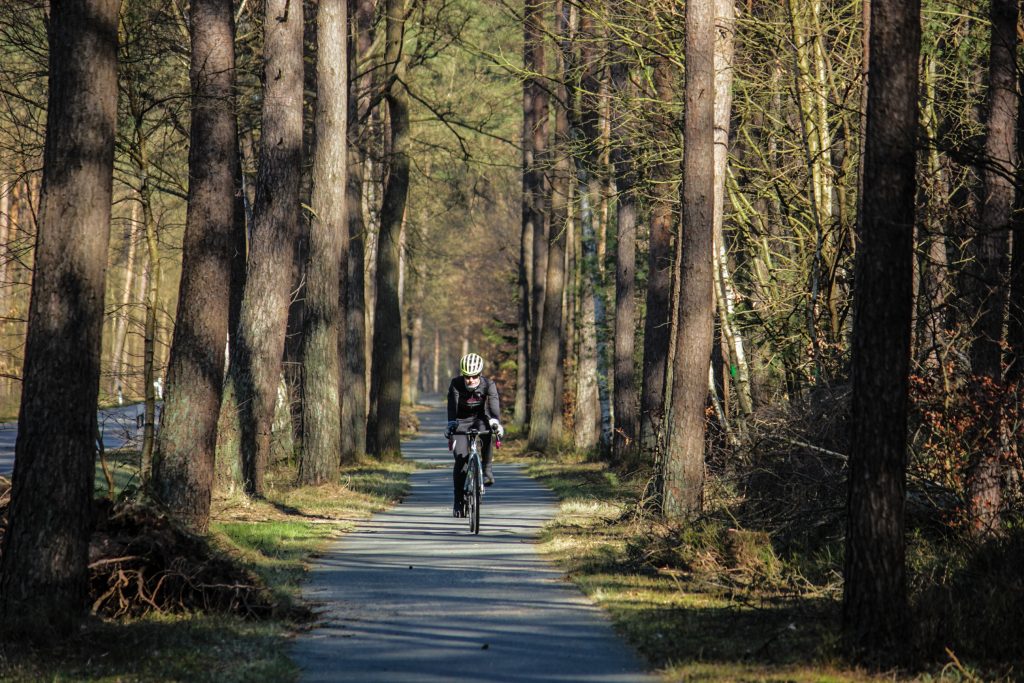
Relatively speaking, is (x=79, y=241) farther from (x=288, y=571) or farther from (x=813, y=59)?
(x=813, y=59)

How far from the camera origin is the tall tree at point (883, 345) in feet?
26.3

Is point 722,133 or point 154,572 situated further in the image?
point 722,133

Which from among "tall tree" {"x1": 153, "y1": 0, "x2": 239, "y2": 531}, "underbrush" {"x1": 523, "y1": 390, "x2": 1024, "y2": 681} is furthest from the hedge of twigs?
"tall tree" {"x1": 153, "y1": 0, "x2": 239, "y2": 531}

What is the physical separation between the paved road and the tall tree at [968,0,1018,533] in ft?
12.8

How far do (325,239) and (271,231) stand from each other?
4.10m

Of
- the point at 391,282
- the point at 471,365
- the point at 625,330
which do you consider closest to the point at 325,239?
the point at 471,365

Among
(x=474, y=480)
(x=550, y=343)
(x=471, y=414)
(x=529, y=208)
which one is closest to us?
(x=474, y=480)

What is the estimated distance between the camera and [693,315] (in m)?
14.7

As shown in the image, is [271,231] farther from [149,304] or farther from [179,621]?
[179,621]

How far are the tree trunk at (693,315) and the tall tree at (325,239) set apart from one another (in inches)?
343

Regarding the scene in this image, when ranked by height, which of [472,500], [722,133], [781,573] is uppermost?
[722,133]

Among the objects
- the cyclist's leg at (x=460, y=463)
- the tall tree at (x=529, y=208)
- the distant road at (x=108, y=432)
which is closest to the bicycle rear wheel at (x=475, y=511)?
the cyclist's leg at (x=460, y=463)

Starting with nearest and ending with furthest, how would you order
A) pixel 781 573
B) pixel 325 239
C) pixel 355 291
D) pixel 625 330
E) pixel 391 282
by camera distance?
pixel 781 573 < pixel 325 239 < pixel 625 330 < pixel 355 291 < pixel 391 282

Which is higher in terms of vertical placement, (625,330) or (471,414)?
(625,330)
